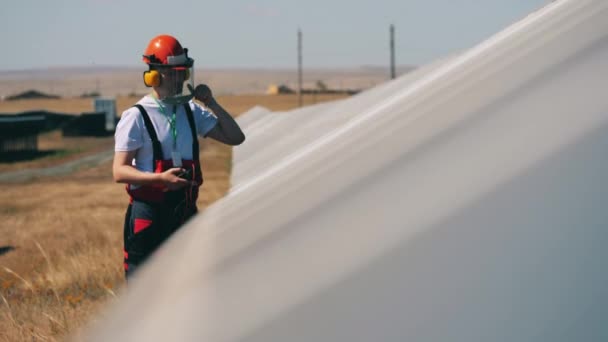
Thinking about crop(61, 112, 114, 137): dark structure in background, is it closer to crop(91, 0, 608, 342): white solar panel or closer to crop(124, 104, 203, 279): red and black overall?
crop(124, 104, 203, 279): red and black overall

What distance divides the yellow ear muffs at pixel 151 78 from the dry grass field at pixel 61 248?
4.81ft

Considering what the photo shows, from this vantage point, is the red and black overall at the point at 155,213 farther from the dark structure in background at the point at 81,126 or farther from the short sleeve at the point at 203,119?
the dark structure in background at the point at 81,126

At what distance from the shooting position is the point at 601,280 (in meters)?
1.86

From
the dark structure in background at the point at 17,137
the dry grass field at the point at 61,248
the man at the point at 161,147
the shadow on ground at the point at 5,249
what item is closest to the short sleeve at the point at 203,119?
the man at the point at 161,147

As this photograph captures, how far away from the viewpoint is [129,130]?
3.78 m

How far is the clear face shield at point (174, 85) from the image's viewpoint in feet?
12.5

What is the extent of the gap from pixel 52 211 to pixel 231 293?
49.4 feet

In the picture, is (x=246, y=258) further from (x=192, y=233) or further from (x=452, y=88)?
(x=452, y=88)

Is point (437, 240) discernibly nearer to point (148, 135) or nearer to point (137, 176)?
point (137, 176)

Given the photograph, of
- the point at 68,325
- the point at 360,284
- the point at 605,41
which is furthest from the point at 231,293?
the point at 68,325

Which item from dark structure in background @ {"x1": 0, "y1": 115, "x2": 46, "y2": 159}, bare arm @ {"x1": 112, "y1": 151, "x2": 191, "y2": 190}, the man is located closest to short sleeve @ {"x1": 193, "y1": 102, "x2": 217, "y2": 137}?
the man

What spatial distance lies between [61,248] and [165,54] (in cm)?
688

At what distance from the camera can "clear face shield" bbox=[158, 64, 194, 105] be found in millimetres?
3822

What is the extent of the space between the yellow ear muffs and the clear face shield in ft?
0.14
